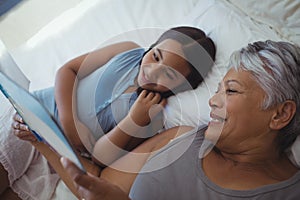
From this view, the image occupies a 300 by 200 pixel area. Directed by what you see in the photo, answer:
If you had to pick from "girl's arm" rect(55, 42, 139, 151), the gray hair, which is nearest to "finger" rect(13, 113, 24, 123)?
"girl's arm" rect(55, 42, 139, 151)

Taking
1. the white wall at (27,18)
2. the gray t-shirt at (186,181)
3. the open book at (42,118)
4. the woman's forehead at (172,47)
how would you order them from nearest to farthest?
the open book at (42,118) → the gray t-shirt at (186,181) → the woman's forehead at (172,47) → the white wall at (27,18)

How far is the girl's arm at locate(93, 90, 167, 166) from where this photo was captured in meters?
1.06

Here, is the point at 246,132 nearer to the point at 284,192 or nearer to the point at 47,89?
the point at 284,192

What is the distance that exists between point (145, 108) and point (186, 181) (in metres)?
0.23

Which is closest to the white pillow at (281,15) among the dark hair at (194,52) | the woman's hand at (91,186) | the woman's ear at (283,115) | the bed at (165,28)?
A: the bed at (165,28)

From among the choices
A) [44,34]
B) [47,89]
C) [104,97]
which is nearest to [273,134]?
[104,97]

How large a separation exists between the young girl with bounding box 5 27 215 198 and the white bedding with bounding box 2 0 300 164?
5 cm

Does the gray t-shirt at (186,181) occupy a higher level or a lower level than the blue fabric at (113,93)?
lower

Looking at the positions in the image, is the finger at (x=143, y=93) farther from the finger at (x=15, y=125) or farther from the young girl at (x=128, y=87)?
the finger at (x=15, y=125)

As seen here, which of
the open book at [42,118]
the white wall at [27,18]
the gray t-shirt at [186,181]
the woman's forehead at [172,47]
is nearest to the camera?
the open book at [42,118]

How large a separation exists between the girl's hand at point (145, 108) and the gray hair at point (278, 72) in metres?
0.25

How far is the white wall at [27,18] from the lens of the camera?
61.3 inches

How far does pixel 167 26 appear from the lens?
1.36 m

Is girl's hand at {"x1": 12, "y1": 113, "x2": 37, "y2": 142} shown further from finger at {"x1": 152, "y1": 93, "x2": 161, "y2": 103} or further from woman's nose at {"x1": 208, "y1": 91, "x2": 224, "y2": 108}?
woman's nose at {"x1": 208, "y1": 91, "x2": 224, "y2": 108}
